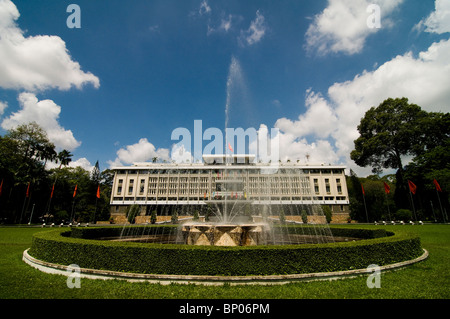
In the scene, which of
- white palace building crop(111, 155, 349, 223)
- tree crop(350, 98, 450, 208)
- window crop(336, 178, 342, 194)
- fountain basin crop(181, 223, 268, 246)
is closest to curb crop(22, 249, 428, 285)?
fountain basin crop(181, 223, 268, 246)

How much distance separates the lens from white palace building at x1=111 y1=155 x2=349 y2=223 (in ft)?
200

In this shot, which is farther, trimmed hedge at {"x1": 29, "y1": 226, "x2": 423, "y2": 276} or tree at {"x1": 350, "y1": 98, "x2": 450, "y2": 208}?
tree at {"x1": 350, "y1": 98, "x2": 450, "y2": 208}

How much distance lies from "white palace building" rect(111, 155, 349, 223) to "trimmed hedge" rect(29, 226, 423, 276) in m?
52.4

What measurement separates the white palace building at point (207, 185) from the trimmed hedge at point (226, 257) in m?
52.4

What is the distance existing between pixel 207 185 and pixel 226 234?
5275cm

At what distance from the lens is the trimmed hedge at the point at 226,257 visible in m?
6.55

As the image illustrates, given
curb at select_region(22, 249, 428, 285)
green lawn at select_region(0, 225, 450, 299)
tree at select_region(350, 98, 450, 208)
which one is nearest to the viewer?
green lawn at select_region(0, 225, 450, 299)

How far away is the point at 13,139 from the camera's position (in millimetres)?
41312

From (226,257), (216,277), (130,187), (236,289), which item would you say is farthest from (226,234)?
(130,187)

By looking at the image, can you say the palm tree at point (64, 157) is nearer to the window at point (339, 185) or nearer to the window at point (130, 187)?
the window at point (130, 187)

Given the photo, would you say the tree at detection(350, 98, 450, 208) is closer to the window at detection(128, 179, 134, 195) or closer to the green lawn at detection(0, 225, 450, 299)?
the green lawn at detection(0, 225, 450, 299)
